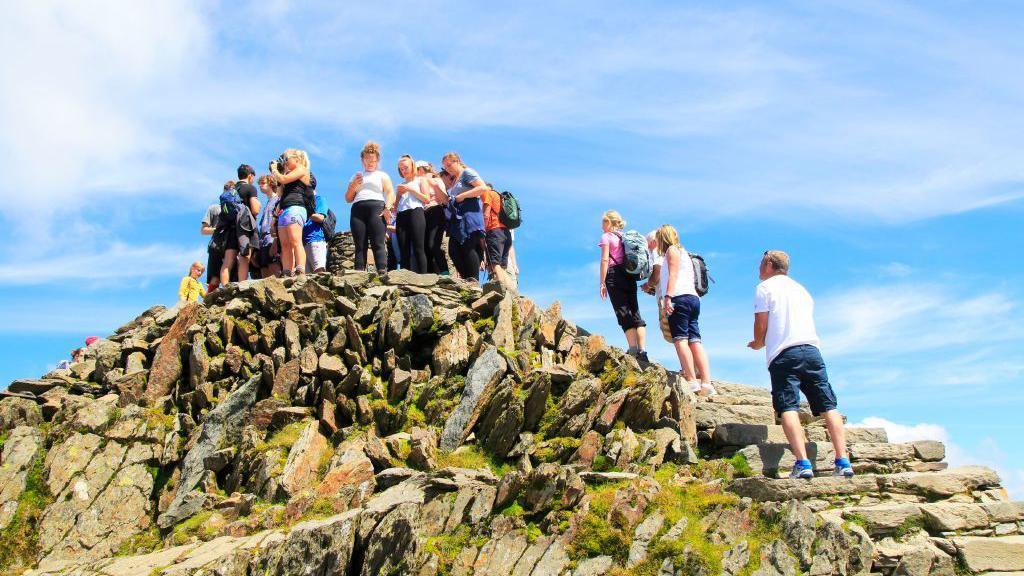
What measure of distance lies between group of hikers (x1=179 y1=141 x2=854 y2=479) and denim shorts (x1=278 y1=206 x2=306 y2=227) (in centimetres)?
2

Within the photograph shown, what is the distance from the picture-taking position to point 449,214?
19359 mm

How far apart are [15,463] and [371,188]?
8.70 m

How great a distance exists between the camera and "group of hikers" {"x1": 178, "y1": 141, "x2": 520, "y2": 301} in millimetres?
19234

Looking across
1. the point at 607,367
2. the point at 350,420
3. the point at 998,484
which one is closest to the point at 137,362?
the point at 350,420

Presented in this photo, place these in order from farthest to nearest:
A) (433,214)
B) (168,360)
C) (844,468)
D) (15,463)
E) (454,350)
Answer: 1. (433,214)
2. (168,360)
3. (454,350)
4. (15,463)
5. (844,468)

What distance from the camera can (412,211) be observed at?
19375 mm

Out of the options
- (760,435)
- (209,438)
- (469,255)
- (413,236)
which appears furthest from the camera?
(469,255)

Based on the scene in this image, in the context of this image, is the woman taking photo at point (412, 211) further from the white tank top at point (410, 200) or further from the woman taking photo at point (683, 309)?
the woman taking photo at point (683, 309)

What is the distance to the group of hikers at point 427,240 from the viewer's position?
1606 cm

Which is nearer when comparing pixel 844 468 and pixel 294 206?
pixel 844 468

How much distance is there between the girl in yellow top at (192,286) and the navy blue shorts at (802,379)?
15731mm

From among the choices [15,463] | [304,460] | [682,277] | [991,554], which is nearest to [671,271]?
[682,277]

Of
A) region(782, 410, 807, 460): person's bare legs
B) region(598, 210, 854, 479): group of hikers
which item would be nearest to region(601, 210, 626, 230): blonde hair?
region(598, 210, 854, 479): group of hikers

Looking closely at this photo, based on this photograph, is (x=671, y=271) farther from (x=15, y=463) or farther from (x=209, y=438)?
(x=15, y=463)
